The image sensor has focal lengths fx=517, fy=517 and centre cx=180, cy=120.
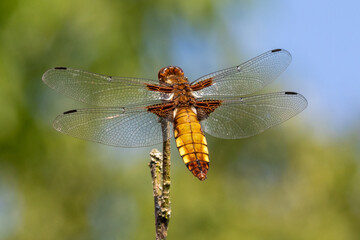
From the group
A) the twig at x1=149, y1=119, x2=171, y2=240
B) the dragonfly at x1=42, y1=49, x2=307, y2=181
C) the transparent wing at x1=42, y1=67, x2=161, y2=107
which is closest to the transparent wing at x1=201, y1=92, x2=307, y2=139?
the dragonfly at x1=42, y1=49, x2=307, y2=181

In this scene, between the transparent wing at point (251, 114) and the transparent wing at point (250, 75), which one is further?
the transparent wing at point (250, 75)

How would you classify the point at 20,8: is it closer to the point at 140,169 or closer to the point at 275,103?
the point at 140,169

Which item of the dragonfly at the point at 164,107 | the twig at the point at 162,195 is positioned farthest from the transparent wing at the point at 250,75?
the twig at the point at 162,195


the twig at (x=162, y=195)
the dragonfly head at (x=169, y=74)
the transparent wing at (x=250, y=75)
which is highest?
the transparent wing at (x=250, y=75)

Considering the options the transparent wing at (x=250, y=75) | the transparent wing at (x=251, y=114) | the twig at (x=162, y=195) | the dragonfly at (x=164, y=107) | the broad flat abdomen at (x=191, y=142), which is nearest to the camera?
the twig at (x=162, y=195)

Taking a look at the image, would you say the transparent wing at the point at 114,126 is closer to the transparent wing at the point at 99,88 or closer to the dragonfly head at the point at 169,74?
the transparent wing at the point at 99,88
